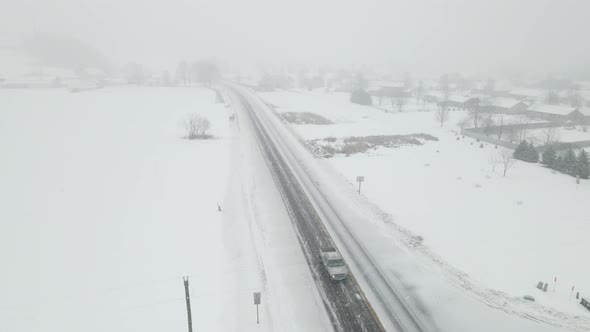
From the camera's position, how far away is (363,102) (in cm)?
10419

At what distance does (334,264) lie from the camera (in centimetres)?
2216

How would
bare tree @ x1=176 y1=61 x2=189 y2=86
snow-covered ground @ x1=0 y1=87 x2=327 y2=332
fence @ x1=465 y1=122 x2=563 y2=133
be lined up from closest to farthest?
snow-covered ground @ x1=0 y1=87 x2=327 y2=332
fence @ x1=465 y1=122 x2=563 y2=133
bare tree @ x1=176 y1=61 x2=189 y2=86

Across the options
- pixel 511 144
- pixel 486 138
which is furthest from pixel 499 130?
pixel 511 144

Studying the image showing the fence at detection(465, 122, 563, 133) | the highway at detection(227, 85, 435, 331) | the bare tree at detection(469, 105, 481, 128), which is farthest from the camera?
the bare tree at detection(469, 105, 481, 128)

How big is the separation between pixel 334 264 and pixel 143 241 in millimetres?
15393

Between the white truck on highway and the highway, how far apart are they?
0.52 metres

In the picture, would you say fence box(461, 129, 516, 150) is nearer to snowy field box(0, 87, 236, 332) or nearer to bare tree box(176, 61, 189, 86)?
snowy field box(0, 87, 236, 332)

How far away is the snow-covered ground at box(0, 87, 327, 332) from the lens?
1953cm

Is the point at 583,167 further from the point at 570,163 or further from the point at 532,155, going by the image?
the point at 532,155

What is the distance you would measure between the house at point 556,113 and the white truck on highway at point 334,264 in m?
77.7

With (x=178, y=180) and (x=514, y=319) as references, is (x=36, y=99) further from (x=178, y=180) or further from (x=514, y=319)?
(x=514, y=319)

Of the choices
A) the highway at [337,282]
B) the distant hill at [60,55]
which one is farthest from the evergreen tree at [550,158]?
the distant hill at [60,55]

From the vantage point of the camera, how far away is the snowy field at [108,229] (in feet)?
65.3

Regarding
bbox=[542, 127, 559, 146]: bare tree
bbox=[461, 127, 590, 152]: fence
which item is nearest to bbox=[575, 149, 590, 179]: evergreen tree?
bbox=[461, 127, 590, 152]: fence
